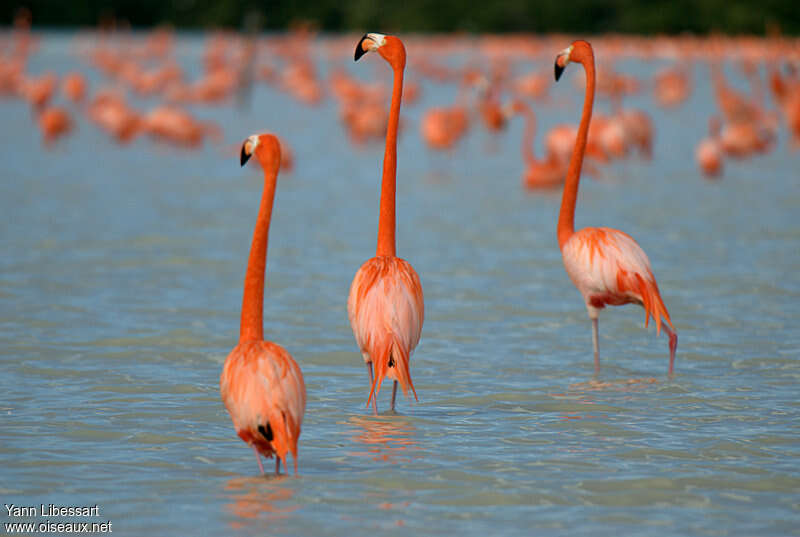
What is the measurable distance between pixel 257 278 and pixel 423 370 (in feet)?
6.70

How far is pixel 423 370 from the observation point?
251 inches

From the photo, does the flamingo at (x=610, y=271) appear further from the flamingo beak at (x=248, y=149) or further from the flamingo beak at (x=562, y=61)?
the flamingo beak at (x=248, y=149)

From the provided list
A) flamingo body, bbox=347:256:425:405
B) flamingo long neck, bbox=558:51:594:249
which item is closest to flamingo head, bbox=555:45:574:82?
flamingo long neck, bbox=558:51:594:249

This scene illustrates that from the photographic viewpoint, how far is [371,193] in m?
13.9

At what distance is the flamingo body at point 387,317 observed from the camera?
5.00 metres

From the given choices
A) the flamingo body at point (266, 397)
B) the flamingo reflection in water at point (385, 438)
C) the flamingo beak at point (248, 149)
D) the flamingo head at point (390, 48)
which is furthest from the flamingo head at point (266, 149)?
the flamingo reflection in water at point (385, 438)

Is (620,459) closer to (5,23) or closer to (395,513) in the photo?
(395,513)

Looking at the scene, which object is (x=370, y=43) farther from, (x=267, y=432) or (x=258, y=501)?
(x=258, y=501)

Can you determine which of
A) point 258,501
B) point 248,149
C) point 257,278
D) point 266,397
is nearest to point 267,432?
point 266,397

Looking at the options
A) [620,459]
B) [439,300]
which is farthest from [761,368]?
[439,300]

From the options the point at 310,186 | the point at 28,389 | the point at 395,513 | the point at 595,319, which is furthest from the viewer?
Result: the point at 310,186

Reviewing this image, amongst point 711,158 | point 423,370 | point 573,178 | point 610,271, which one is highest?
Result: point 711,158

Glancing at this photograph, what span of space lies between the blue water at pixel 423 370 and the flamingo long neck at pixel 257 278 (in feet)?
1.71

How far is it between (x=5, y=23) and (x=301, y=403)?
136ft
